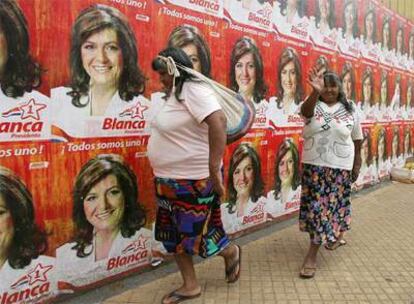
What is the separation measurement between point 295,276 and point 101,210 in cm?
173

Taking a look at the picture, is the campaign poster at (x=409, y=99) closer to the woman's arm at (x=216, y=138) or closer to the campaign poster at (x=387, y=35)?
the campaign poster at (x=387, y=35)

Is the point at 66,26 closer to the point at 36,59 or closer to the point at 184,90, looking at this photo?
the point at 36,59

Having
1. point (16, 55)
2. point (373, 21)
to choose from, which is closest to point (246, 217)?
point (16, 55)

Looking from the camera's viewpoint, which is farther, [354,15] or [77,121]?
[354,15]

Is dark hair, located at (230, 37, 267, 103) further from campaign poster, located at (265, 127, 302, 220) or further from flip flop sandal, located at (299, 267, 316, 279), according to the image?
flip flop sandal, located at (299, 267, 316, 279)

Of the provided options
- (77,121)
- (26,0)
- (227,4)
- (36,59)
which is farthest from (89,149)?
(227,4)

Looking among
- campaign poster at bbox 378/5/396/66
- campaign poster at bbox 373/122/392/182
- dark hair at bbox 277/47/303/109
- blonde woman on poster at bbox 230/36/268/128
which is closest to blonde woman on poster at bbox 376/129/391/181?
campaign poster at bbox 373/122/392/182

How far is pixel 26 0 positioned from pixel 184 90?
1134 millimetres

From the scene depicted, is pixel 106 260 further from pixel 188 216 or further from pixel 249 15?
pixel 249 15

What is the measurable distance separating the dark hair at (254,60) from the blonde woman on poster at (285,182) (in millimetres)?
816

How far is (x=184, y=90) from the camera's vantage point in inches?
125

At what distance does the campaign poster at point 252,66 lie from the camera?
4.69 metres

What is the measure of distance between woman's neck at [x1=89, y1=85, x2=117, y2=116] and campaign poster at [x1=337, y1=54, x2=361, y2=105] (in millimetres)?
4224

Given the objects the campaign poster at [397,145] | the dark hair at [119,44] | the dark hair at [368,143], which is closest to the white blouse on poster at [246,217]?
the dark hair at [119,44]
